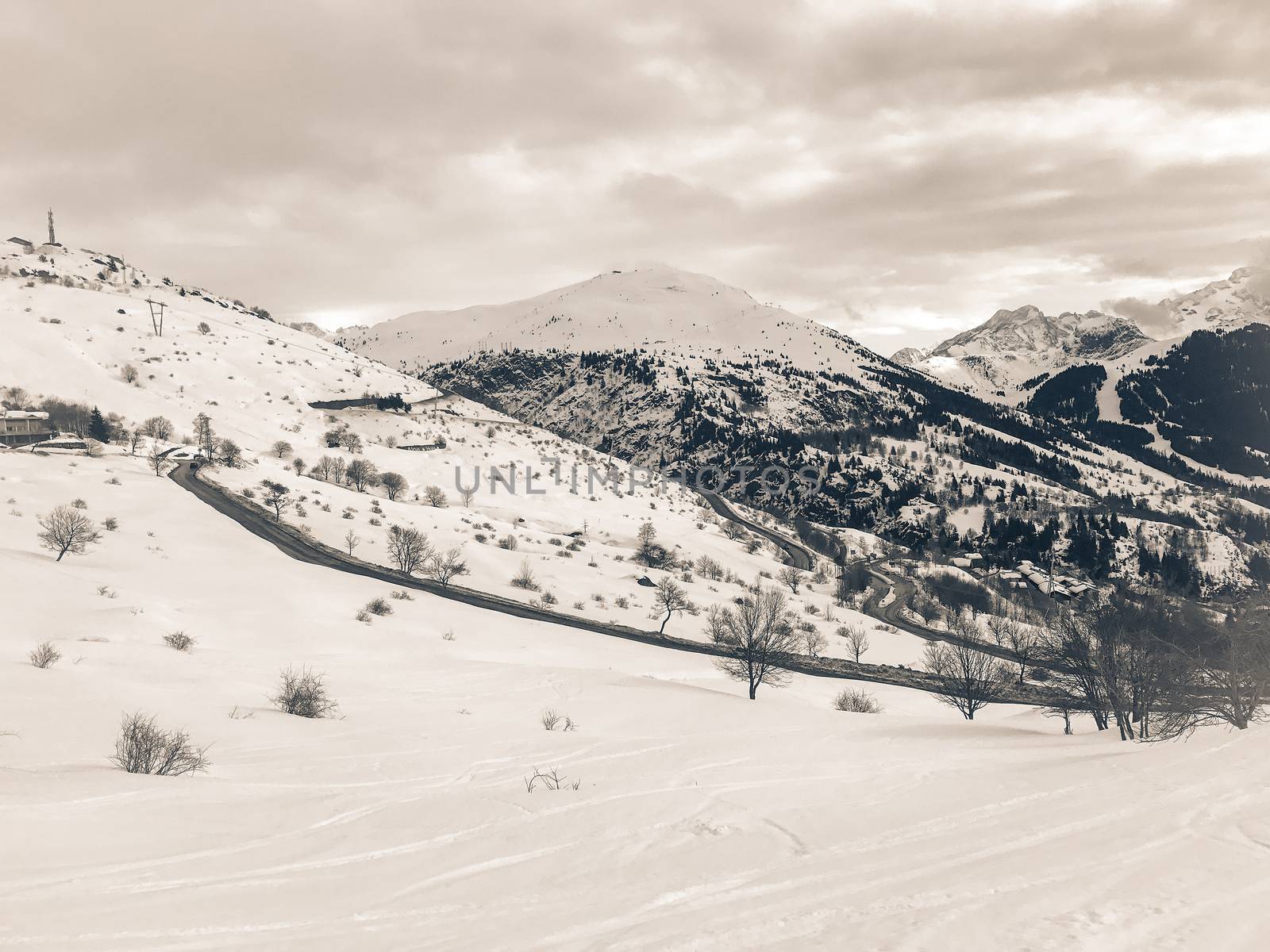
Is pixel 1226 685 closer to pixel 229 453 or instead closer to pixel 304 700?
pixel 304 700

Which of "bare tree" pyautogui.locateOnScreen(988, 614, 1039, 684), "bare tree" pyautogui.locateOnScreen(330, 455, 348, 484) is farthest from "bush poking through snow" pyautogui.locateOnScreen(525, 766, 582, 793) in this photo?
"bare tree" pyautogui.locateOnScreen(330, 455, 348, 484)

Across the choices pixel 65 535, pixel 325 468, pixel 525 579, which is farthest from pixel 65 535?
pixel 325 468

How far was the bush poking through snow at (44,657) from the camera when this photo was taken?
15.8m

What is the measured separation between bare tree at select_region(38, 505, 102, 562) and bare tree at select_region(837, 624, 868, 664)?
51329mm

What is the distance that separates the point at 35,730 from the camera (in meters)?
11.6

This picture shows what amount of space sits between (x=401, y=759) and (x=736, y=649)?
24.7 m

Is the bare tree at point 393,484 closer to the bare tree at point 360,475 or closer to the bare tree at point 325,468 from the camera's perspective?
the bare tree at point 360,475

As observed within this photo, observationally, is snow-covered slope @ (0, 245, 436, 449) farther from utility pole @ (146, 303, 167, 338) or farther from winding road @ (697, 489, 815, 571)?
winding road @ (697, 489, 815, 571)

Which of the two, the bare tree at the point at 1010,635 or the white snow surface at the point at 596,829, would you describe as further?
the bare tree at the point at 1010,635

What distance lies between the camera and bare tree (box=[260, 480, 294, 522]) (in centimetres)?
5462

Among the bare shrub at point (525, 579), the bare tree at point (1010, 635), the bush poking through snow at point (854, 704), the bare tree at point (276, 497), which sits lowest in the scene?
the bare tree at point (1010, 635)

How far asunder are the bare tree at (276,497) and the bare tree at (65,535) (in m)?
18.1

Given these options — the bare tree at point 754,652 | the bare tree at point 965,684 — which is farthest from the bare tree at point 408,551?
the bare tree at point 965,684

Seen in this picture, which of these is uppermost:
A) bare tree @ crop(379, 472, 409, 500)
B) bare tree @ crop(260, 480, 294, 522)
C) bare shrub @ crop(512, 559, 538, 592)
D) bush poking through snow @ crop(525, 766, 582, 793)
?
bare tree @ crop(379, 472, 409, 500)
